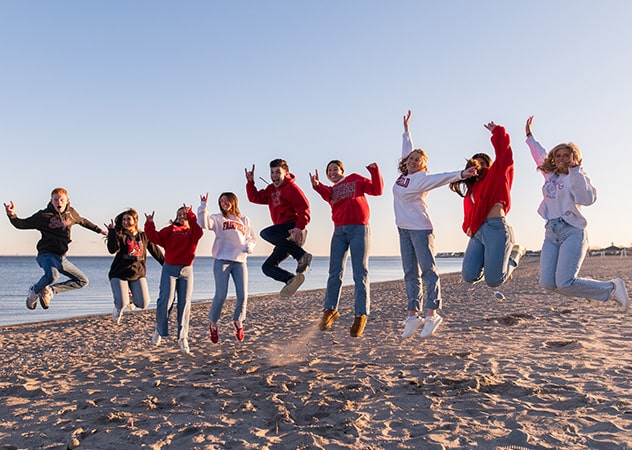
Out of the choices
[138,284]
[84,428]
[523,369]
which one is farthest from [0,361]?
[523,369]

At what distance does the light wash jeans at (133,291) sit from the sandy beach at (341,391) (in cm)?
76

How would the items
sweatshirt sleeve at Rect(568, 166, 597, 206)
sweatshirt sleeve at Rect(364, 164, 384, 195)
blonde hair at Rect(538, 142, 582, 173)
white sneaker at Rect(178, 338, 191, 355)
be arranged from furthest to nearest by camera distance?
white sneaker at Rect(178, 338, 191, 355) < sweatshirt sleeve at Rect(364, 164, 384, 195) < blonde hair at Rect(538, 142, 582, 173) < sweatshirt sleeve at Rect(568, 166, 597, 206)

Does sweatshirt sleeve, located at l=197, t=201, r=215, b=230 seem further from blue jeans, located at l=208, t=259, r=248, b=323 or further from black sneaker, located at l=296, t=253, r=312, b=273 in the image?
black sneaker, located at l=296, t=253, r=312, b=273

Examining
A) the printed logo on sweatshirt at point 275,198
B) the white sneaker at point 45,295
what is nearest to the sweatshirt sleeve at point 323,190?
the printed logo on sweatshirt at point 275,198

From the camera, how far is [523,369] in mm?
5316

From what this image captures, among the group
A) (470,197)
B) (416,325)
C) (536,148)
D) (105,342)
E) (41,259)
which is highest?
(536,148)

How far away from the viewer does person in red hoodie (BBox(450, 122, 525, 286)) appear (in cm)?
605

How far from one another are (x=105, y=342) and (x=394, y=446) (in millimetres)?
7573

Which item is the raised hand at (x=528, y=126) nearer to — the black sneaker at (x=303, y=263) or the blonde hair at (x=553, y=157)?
the blonde hair at (x=553, y=157)

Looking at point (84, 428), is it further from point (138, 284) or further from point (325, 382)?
point (138, 284)

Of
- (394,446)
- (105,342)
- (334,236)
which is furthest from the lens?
(105,342)

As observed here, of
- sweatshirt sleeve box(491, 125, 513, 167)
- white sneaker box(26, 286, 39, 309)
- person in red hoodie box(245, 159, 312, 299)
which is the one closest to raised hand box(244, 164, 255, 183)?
person in red hoodie box(245, 159, 312, 299)

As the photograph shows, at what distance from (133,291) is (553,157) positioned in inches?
273

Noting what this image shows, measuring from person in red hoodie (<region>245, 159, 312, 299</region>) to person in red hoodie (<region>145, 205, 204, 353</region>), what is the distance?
3.14ft
